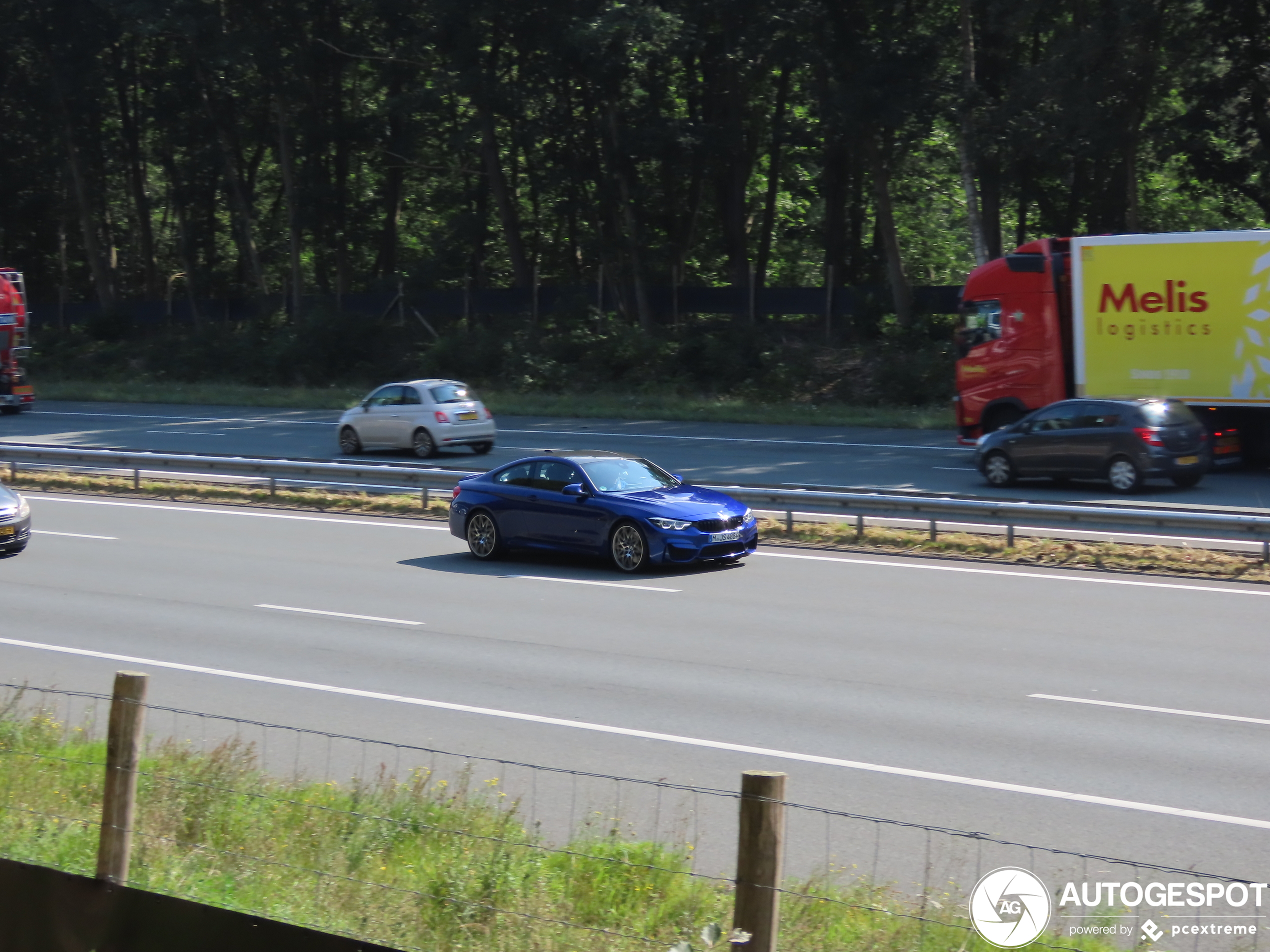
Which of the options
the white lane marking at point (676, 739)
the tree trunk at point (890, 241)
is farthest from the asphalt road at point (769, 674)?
the tree trunk at point (890, 241)

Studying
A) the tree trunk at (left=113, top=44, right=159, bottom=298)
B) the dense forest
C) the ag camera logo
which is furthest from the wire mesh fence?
the tree trunk at (left=113, top=44, right=159, bottom=298)

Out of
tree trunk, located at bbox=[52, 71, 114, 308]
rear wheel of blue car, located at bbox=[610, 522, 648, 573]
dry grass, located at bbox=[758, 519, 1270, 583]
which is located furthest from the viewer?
tree trunk, located at bbox=[52, 71, 114, 308]

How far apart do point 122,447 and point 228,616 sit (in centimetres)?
1920

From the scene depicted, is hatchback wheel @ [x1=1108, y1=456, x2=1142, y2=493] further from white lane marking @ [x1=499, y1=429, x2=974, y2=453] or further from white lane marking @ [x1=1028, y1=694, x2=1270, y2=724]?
white lane marking @ [x1=1028, y1=694, x2=1270, y2=724]

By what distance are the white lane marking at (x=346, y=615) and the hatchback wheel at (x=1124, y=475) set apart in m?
12.4

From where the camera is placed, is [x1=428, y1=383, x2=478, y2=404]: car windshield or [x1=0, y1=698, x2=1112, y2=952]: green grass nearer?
[x1=0, y1=698, x2=1112, y2=952]: green grass

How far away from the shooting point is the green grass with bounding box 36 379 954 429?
1296 inches

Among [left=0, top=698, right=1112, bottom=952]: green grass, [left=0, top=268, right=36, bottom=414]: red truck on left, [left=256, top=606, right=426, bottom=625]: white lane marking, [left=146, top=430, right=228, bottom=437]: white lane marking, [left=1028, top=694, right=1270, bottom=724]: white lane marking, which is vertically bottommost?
[left=1028, top=694, right=1270, bottom=724]: white lane marking

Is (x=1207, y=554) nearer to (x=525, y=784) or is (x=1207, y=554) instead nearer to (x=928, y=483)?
(x=928, y=483)

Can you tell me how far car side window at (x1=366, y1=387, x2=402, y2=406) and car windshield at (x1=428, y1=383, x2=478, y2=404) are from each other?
2.70 feet

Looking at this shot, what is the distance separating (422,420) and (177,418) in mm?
13159

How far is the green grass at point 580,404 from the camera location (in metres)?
32.9

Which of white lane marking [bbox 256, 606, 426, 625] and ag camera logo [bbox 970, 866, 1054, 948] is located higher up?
ag camera logo [bbox 970, 866, 1054, 948]

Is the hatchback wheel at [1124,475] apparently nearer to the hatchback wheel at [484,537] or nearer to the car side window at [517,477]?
the car side window at [517,477]
